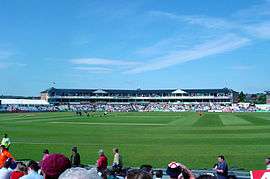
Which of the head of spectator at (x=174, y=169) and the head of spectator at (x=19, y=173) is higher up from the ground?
the head of spectator at (x=174, y=169)

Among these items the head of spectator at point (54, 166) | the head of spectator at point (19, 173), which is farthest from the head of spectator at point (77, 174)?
the head of spectator at point (19, 173)

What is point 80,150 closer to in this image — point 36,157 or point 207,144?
point 36,157

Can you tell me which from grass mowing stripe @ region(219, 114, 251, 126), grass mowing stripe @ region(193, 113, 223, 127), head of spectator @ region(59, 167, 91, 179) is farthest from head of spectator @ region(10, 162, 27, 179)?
grass mowing stripe @ region(219, 114, 251, 126)

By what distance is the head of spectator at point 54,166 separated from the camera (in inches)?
210

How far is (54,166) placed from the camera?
17.5 feet

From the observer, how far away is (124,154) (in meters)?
29.2

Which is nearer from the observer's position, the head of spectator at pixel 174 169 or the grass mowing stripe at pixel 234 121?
the head of spectator at pixel 174 169

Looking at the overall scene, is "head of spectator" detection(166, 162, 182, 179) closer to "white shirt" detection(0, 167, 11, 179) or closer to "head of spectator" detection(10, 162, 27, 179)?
"head of spectator" detection(10, 162, 27, 179)

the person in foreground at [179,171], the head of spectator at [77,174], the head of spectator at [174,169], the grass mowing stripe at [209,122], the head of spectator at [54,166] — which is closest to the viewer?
the head of spectator at [77,174]

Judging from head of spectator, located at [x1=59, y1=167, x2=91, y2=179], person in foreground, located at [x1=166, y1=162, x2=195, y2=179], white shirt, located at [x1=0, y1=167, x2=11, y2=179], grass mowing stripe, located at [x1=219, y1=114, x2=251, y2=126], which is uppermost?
head of spectator, located at [x1=59, y1=167, x2=91, y2=179]

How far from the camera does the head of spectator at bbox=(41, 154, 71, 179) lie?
17.5ft

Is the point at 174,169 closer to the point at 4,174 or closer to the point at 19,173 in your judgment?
the point at 19,173

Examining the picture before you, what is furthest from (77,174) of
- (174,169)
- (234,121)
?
(234,121)

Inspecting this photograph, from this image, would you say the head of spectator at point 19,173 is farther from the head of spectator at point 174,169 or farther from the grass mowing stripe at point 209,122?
the grass mowing stripe at point 209,122
